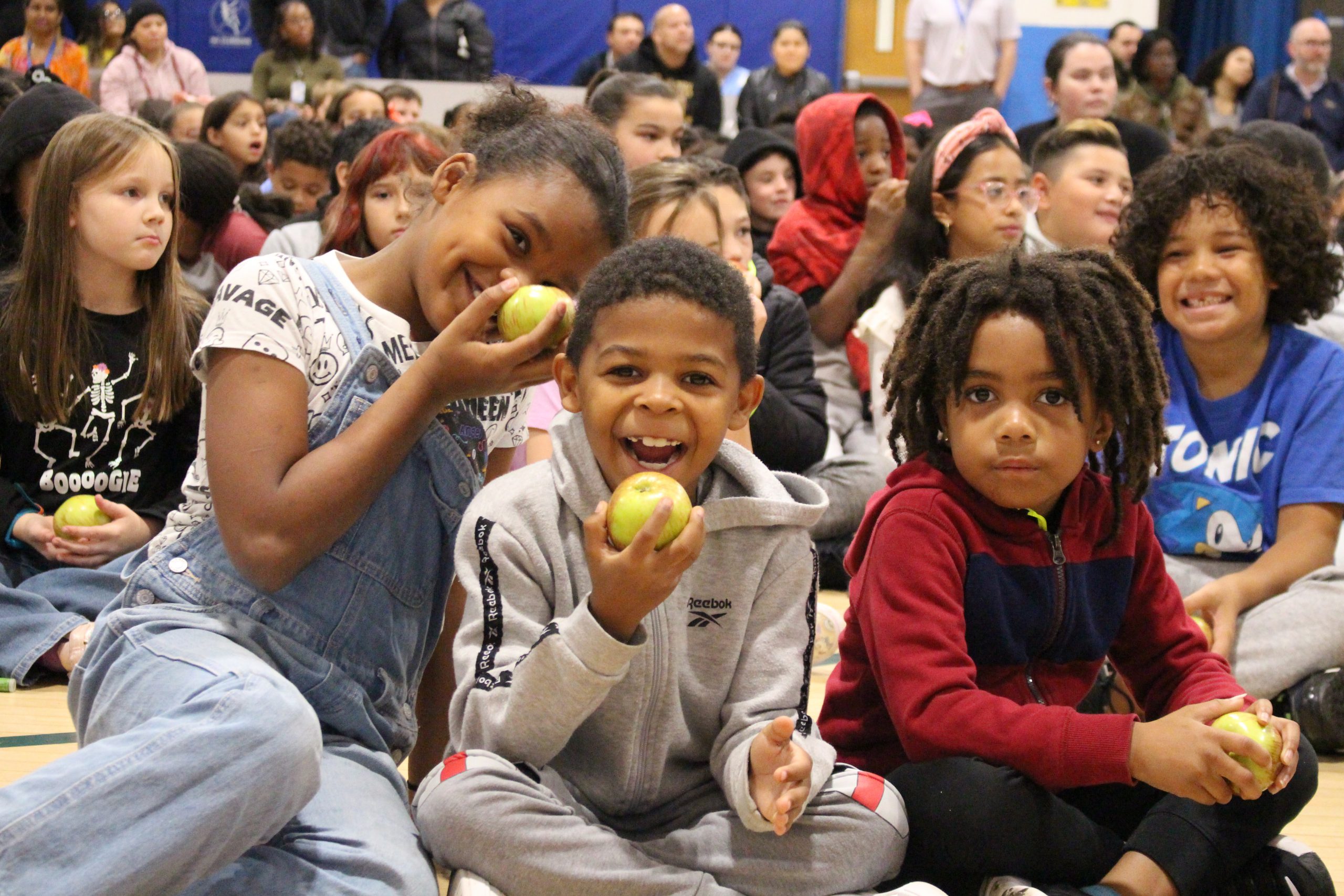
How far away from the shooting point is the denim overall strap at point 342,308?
1.73 metres

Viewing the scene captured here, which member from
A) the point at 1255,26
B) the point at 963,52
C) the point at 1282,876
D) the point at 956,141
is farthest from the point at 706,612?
the point at 1255,26

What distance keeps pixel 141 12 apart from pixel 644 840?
7912mm

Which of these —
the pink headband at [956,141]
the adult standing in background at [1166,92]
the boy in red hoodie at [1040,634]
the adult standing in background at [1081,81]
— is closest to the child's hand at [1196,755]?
the boy in red hoodie at [1040,634]

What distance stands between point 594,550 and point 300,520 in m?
0.39

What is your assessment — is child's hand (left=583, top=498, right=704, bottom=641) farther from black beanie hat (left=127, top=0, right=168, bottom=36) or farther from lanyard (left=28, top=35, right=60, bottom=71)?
black beanie hat (left=127, top=0, right=168, bottom=36)

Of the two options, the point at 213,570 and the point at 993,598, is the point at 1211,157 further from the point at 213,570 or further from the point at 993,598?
the point at 213,570

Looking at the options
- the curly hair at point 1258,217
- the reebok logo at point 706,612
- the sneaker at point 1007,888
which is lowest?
the sneaker at point 1007,888

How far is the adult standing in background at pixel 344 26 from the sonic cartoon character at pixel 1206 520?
726 centimetres

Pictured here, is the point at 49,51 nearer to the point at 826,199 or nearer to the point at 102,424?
the point at 826,199

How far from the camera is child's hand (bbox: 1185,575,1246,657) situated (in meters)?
2.46

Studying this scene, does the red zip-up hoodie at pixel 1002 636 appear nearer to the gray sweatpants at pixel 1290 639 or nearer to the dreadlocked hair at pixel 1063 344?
the dreadlocked hair at pixel 1063 344

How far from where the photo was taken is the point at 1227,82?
903cm

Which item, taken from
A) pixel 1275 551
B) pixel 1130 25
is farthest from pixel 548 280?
pixel 1130 25

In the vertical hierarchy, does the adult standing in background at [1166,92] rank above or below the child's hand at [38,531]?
above
